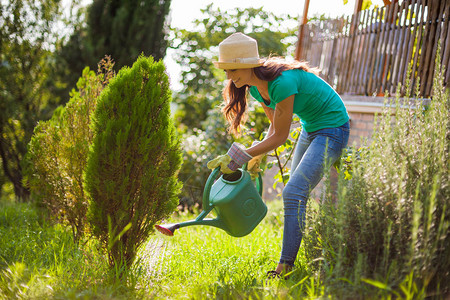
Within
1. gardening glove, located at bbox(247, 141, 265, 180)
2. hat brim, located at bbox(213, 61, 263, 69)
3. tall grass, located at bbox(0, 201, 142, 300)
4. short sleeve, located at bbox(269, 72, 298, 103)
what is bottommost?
tall grass, located at bbox(0, 201, 142, 300)

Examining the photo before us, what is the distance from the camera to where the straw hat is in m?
2.54

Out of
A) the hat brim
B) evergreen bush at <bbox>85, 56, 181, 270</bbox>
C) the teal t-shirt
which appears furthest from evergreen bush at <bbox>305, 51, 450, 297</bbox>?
evergreen bush at <bbox>85, 56, 181, 270</bbox>

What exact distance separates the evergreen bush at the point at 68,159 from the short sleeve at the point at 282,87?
4.63 feet

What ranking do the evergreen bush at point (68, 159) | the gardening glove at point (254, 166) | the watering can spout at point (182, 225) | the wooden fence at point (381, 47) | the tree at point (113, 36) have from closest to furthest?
the watering can spout at point (182, 225), the gardening glove at point (254, 166), the evergreen bush at point (68, 159), the wooden fence at point (381, 47), the tree at point (113, 36)

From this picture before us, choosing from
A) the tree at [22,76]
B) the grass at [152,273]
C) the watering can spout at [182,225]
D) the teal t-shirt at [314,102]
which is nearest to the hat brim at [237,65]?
the teal t-shirt at [314,102]

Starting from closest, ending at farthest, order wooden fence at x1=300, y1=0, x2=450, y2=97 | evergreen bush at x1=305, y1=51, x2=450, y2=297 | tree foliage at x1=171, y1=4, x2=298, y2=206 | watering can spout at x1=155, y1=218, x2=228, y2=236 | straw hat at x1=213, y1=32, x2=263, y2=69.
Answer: evergreen bush at x1=305, y1=51, x2=450, y2=297
watering can spout at x1=155, y1=218, x2=228, y2=236
straw hat at x1=213, y1=32, x2=263, y2=69
wooden fence at x1=300, y1=0, x2=450, y2=97
tree foliage at x1=171, y1=4, x2=298, y2=206

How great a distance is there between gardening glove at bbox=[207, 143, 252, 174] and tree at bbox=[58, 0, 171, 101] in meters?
5.11

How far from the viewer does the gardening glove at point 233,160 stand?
243cm

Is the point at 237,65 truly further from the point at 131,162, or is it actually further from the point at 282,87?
the point at 131,162

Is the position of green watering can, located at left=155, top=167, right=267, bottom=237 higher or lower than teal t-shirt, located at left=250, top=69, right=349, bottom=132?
lower

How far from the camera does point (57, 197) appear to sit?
333 centimetres

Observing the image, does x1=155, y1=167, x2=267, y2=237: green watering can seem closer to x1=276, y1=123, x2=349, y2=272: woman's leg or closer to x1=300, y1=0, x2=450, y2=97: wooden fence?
x1=276, y1=123, x2=349, y2=272: woman's leg

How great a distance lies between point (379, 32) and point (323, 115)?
3.09m

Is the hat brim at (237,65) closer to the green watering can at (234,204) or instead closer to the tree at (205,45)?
the green watering can at (234,204)
